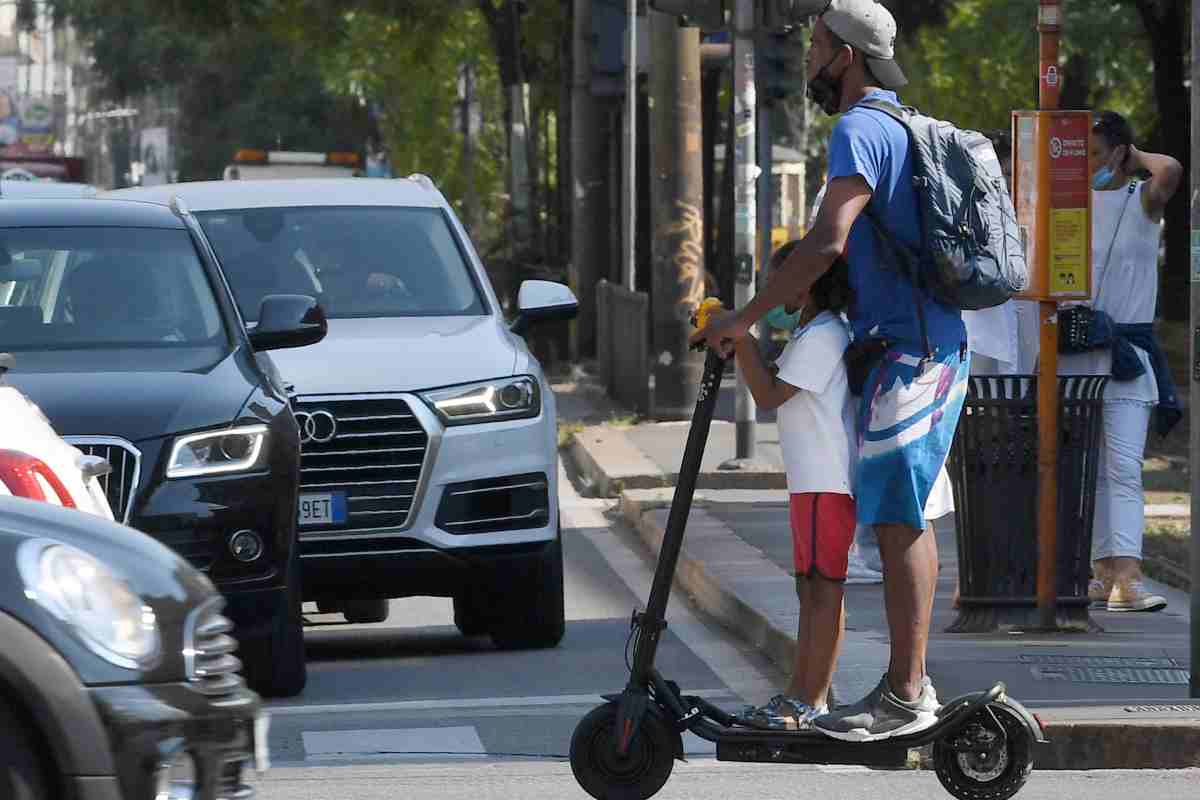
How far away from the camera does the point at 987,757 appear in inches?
241

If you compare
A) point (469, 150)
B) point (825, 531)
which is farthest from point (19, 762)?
point (469, 150)

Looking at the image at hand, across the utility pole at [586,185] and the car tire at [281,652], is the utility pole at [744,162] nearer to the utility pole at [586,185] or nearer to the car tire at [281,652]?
the car tire at [281,652]

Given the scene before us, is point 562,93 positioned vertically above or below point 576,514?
above

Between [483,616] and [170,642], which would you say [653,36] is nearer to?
[483,616]

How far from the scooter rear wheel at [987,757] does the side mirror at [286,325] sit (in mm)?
3391

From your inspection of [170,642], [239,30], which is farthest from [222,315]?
[239,30]

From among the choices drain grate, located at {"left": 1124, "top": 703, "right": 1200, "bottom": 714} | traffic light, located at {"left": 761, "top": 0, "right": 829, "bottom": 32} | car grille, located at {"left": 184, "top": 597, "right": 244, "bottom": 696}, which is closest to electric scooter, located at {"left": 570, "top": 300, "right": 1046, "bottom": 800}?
drain grate, located at {"left": 1124, "top": 703, "right": 1200, "bottom": 714}

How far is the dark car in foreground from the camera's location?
4371 millimetres

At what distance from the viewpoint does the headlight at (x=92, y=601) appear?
14.6 feet

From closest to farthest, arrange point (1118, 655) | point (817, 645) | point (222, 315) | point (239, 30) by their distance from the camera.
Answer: point (817, 645) → point (1118, 655) → point (222, 315) → point (239, 30)

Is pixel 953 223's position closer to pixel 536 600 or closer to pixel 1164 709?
pixel 1164 709

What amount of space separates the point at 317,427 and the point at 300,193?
188 centimetres

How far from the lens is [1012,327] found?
9539 millimetres

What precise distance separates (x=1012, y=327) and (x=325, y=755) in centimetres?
348
